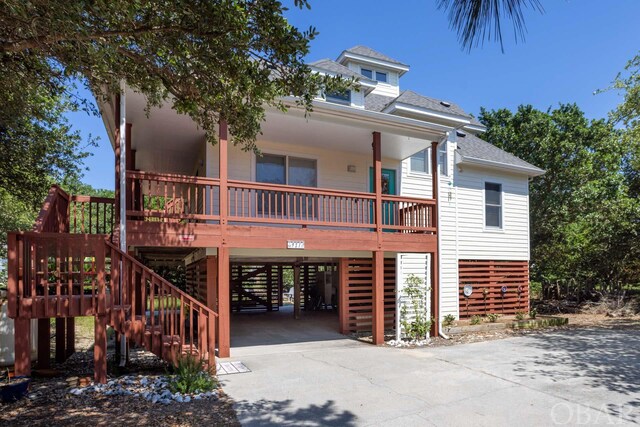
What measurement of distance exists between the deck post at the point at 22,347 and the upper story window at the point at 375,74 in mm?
12440

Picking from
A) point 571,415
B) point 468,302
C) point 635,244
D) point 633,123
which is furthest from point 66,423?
point 635,244

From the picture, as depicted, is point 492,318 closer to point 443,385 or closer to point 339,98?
point 443,385

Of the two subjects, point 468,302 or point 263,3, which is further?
point 468,302

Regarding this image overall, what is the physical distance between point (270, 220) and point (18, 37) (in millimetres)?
4685

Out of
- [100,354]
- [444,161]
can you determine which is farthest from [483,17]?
[444,161]

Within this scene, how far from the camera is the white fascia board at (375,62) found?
558 inches

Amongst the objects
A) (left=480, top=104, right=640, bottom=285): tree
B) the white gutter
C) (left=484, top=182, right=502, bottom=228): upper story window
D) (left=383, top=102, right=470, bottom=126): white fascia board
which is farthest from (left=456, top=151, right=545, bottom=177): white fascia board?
the white gutter

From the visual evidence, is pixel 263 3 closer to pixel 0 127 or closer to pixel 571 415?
pixel 571 415

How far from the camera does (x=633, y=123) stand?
11891 millimetres

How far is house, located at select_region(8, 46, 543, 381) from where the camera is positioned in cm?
586

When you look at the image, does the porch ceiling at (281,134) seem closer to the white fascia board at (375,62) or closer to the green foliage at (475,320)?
the white fascia board at (375,62)

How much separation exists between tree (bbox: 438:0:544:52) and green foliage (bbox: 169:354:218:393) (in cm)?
490

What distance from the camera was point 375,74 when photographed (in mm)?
14758

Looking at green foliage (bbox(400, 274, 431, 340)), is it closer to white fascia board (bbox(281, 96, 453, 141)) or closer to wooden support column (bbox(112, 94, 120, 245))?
white fascia board (bbox(281, 96, 453, 141))
